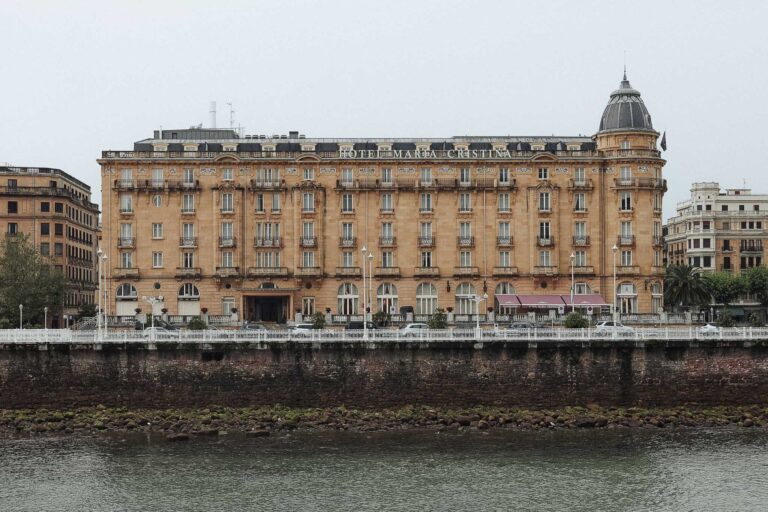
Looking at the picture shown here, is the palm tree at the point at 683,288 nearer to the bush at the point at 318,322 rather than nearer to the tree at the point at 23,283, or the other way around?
the bush at the point at 318,322

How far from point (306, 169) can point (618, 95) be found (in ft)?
113

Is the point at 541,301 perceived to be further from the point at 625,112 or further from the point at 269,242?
the point at 269,242

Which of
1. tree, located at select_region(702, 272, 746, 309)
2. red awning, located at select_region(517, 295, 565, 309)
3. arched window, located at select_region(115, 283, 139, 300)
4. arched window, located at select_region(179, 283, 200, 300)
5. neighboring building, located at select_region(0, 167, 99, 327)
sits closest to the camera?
red awning, located at select_region(517, 295, 565, 309)

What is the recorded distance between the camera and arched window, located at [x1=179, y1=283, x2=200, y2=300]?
114m

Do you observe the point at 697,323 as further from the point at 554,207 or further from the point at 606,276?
the point at 554,207

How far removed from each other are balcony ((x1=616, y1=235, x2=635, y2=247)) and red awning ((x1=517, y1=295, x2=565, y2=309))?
28.4ft

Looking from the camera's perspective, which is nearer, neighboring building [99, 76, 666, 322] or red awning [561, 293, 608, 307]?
red awning [561, 293, 608, 307]

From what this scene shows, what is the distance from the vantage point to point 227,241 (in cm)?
11438

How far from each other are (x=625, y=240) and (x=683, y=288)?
1401cm

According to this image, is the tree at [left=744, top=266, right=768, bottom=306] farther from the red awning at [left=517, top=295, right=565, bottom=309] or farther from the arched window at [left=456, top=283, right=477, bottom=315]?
the arched window at [left=456, top=283, right=477, bottom=315]

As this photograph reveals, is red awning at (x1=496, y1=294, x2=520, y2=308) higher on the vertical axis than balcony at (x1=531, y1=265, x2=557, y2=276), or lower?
lower

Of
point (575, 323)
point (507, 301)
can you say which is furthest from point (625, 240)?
point (575, 323)

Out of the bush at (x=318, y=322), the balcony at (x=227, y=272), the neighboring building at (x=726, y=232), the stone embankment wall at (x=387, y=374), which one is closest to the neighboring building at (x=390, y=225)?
the balcony at (x=227, y=272)

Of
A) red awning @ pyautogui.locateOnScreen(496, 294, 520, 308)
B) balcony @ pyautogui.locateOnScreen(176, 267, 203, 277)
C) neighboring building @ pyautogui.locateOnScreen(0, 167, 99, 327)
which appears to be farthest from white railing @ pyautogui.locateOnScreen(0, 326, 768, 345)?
neighboring building @ pyautogui.locateOnScreen(0, 167, 99, 327)
